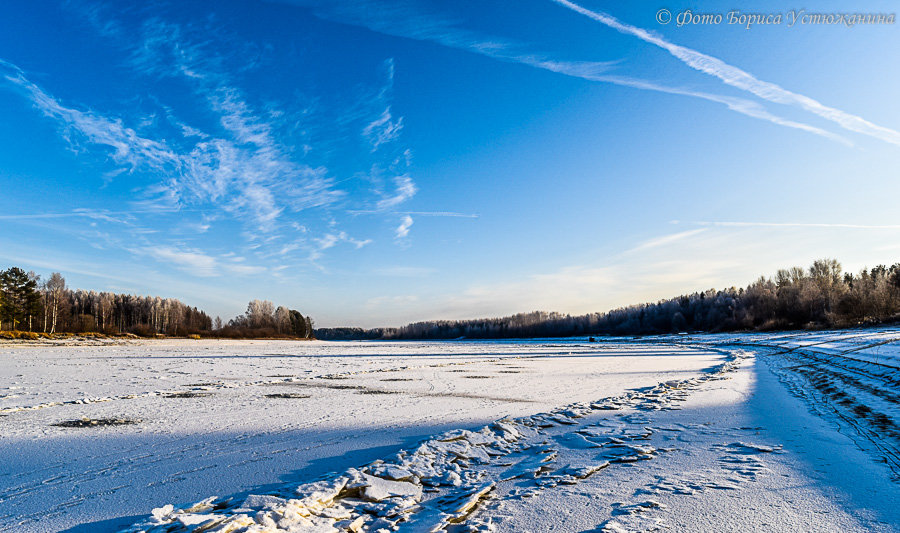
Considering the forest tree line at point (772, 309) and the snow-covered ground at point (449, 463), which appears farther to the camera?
the forest tree line at point (772, 309)

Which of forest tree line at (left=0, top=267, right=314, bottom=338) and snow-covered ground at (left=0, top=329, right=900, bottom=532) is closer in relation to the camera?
snow-covered ground at (left=0, top=329, right=900, bottom=532)

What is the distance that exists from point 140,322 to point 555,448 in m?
109

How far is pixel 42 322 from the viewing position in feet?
224

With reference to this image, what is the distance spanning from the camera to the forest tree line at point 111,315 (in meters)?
58.5

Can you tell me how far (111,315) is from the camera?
9062cm

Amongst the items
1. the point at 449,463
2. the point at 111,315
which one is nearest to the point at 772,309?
the point at 449,463

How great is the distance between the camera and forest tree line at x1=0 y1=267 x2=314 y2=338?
58.5m

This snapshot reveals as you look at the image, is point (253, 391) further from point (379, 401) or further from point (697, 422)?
point (697, 422)

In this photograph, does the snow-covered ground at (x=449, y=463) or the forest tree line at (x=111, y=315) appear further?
the forest tree line at (x=111, y=315)

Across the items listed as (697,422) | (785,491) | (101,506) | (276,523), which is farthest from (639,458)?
(101,506)

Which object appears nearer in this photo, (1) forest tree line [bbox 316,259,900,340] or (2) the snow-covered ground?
(2) the snow-covered ground

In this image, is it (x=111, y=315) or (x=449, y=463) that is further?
(x=111, y=315)

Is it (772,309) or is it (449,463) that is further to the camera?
(772,309)

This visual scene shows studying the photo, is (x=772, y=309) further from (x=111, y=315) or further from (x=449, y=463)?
(x=111, y=315)
